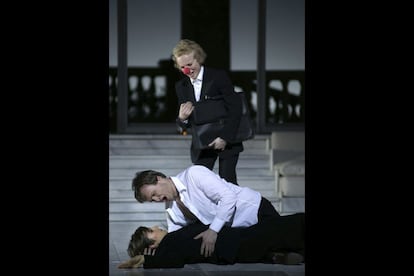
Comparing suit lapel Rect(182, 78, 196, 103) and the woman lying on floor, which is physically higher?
suit lapel Rect(182, 78, 196, 103)

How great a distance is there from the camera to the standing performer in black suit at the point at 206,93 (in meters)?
5.10

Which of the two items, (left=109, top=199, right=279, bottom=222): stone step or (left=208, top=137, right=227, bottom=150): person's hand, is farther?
(left=109, top=199, right=279, bottom=222): stone step

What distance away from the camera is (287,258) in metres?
4.74

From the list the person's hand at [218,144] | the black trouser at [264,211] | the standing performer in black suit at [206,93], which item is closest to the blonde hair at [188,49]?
the standing performer in black suit at [206,93]

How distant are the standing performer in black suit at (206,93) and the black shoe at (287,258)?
0.68 m

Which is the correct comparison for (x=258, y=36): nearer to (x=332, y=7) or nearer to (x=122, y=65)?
(x=122, y=65)

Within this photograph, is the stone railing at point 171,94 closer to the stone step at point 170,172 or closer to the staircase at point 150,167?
the staircase at point 150,167

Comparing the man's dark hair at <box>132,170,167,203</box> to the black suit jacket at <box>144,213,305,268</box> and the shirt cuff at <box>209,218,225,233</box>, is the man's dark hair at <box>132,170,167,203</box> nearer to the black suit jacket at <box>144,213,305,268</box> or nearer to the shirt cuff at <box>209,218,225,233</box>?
the black suit jacket at <box>144,213,305,268</box>

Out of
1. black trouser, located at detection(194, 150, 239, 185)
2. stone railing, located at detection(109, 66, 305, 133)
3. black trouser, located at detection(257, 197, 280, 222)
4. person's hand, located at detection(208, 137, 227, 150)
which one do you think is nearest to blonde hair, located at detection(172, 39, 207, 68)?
person's hand, located at detection(208, 137, 227, 150)

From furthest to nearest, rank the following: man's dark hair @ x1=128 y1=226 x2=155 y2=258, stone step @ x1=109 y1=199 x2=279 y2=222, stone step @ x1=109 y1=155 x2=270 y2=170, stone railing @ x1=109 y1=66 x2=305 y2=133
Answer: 1. stone railing @ x1=109 y1=66 x2=305 y2=133
2. stone step @ x1=109 y1=155 x2=270 y2=170
3. stone step @ x1=109 y1=199 x2=279 y2=222
4. man's dark hair @ x1=128 y1=226 x2=155 y2=258

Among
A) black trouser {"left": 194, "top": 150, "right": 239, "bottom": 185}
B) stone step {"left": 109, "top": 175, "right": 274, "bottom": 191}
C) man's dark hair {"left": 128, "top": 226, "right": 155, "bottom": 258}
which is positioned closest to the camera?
man's dark hair {"left": 128, "top": 226, "right": 155, "bottom": 258}

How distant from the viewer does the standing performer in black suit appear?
5.10m

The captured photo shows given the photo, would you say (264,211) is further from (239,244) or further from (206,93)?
(206,93)

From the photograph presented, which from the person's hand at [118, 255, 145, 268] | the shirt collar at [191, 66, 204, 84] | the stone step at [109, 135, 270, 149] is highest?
the shirt collar at [191, 66, 204, 84]
